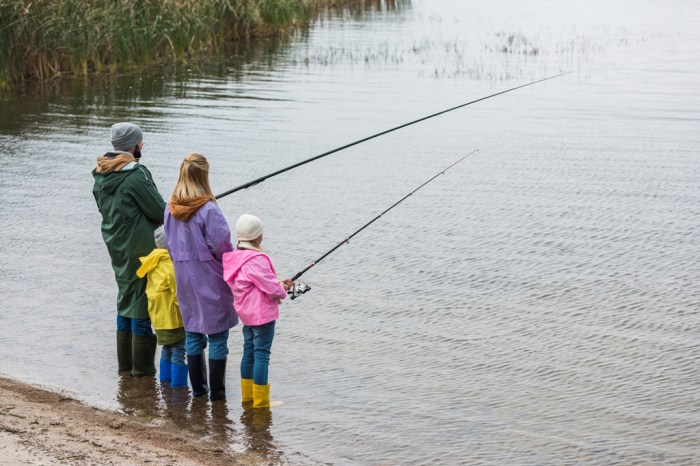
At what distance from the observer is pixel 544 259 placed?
326 inches

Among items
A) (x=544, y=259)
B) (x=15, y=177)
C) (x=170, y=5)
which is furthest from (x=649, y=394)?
(x=170, y=5)

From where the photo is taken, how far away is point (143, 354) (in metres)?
5.79

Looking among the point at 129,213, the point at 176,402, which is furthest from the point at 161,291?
the point at 176,402

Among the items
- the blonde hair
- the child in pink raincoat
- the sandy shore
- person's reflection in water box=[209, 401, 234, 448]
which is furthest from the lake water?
the blonde hair

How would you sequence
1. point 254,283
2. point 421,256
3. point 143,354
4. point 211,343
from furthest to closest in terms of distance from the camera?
point 421,256
point 143,354
point 211,343
point 254,283

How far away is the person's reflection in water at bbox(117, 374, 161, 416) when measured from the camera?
5410 mm

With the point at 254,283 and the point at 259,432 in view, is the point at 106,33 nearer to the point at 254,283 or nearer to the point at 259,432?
the point at 254,283

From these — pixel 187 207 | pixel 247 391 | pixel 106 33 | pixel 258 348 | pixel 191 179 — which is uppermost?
pixel 106 33

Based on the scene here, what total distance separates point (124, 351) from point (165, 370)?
0.31m

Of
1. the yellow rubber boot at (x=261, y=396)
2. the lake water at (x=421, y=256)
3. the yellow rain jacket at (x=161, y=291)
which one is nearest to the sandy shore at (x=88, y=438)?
the lake water at (x=421, y=256)

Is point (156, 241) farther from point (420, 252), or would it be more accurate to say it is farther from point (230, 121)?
point (230, 121)

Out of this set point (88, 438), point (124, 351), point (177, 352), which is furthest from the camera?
point (124, 351)

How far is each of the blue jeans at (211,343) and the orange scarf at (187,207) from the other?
61 cm

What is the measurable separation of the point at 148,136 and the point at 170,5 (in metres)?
6.89
